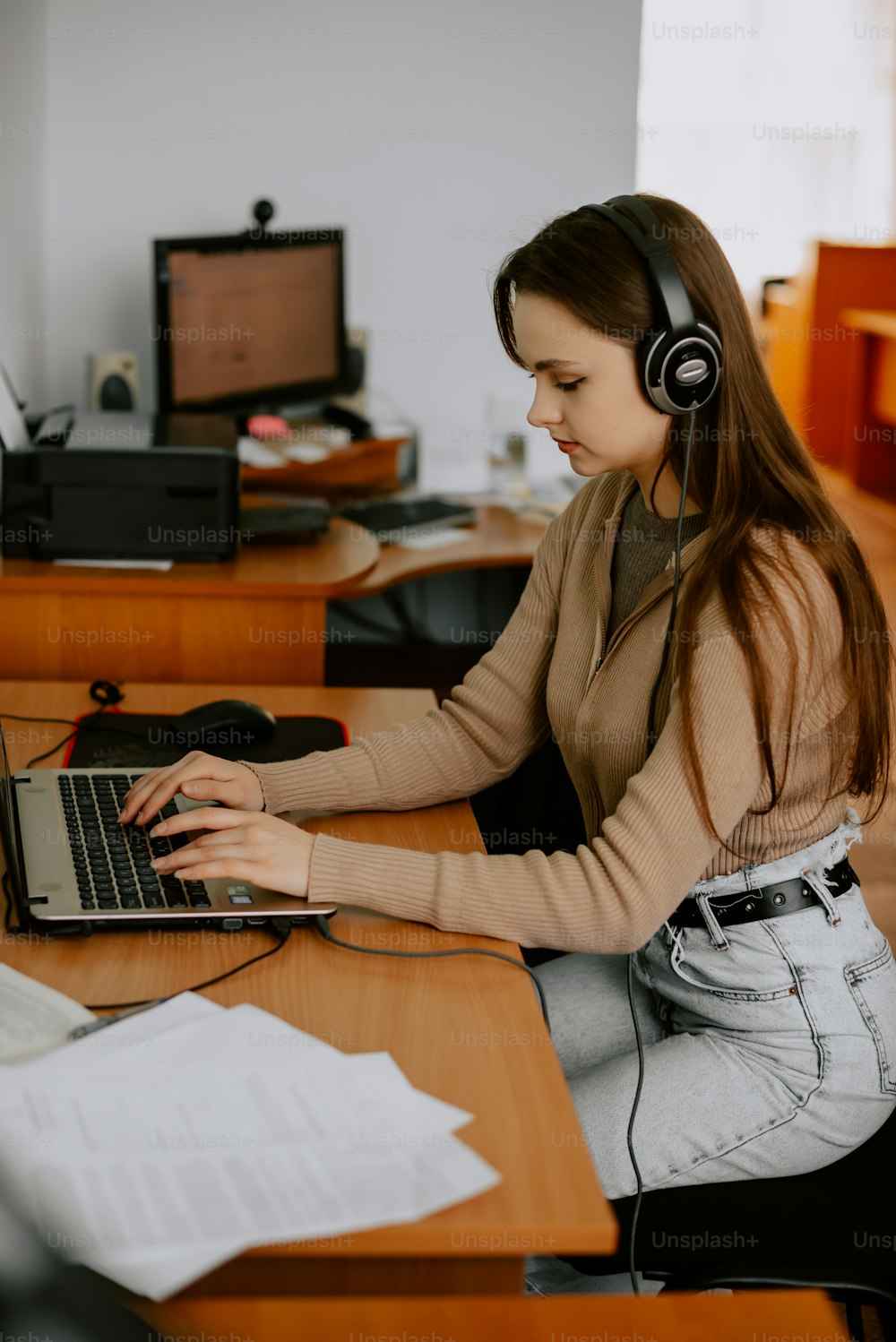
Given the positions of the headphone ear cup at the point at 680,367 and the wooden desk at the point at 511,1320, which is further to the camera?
the headphone ear cup at the point at 680,367

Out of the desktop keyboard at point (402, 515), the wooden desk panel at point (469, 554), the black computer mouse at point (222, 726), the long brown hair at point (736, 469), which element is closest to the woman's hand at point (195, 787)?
the black computer mouse at point (222, 726)

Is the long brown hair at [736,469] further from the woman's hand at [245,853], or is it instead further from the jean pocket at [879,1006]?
the woman's hand at [245,853]

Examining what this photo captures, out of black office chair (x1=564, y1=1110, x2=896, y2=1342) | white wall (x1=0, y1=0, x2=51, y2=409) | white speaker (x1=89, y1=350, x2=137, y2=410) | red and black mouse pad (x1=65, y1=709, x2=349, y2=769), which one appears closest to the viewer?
black office chair (x1=564, y1=1110, x2=896, y2=1342)

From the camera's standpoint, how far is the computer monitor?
2781 mm

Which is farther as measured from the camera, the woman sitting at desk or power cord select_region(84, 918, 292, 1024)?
the woman sitting at desk

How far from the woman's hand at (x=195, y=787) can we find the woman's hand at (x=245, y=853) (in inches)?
4.2

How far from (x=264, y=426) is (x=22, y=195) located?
70 centimetres

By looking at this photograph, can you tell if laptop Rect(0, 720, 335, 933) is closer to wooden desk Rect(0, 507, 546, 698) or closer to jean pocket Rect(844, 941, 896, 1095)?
jean pocket Rect(844, 941, 896, 1095)

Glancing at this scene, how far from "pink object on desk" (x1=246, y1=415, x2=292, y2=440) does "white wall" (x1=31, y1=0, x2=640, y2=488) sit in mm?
343

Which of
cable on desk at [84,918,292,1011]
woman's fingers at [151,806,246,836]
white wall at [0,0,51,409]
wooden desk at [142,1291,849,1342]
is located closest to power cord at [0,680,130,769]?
woman's fingers at [151,806,246,836]

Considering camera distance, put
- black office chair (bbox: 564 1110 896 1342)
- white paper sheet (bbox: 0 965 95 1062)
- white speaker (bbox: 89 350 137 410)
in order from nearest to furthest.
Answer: white paper sheet (bbox: 0 965 95 1062) → black office chair (bbox: 564 1110 896 1342) → white speaker (bbox: 89 350 137 410)

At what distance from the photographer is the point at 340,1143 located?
868mm

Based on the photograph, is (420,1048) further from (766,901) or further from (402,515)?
(402,515)

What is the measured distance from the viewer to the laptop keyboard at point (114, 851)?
1.18 meters
